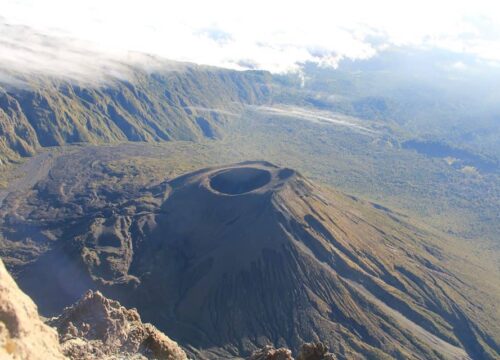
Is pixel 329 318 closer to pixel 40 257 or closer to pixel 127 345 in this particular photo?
pixel 40 257

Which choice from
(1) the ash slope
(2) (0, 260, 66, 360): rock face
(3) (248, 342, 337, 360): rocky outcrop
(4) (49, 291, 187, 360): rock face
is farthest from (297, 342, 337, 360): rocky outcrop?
(1) the ash slope

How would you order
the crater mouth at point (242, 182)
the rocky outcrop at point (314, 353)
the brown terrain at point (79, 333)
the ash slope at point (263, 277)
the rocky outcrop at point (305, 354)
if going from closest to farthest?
the brown terrain at point (79, 333)
the rocky outcrop at point (305, 354)
the rocky outcrop at point (314, 353)
the ash slope at point (263, 277)
the crater mouth at point (242, 182)

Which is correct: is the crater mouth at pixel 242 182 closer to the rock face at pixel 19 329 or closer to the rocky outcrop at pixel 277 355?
the rocky outcrop at pixel 277 355

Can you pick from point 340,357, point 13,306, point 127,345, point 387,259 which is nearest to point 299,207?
point 387,259

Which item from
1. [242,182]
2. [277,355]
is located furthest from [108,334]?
[242,182]

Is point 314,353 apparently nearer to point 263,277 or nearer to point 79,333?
point 79,333

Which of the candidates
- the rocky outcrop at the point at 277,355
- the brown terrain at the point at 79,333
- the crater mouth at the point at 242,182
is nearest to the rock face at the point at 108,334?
the brown terrain at the point at 79,333

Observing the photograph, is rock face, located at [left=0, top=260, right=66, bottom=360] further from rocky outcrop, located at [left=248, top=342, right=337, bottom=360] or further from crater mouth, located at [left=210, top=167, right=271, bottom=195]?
crater mouth, located at [left=210, top=167, right=271, bottom=195]

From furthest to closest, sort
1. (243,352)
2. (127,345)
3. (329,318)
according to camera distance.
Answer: (329,318) < (243,352) < (127,345)
